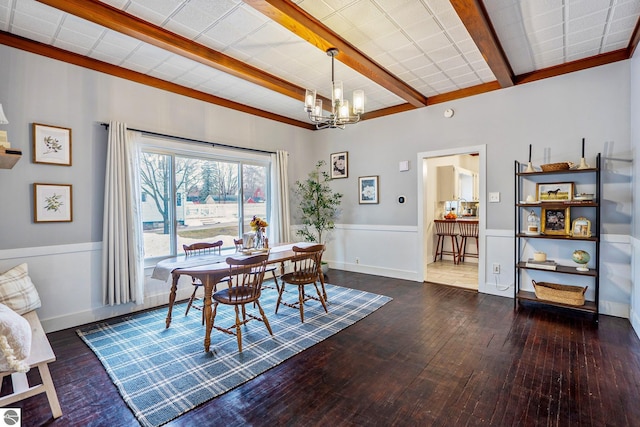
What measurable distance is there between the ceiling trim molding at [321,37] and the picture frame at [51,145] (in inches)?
93.1

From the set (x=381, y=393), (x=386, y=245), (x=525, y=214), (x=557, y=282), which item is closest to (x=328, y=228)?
(x=386, y=245)

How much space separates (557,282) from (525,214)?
0.88 meters

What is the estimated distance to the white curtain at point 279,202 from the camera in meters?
5.12

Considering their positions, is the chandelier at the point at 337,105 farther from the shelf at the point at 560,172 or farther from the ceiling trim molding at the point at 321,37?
the shelf at the point at 560,172

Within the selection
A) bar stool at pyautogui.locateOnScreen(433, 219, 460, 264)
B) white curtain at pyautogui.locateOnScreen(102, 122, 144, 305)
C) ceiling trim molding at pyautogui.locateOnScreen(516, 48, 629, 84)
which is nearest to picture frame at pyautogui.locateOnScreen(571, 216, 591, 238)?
ceiling trim molding at pyautogui.locateOnScreen(516, 48, 629, 84)

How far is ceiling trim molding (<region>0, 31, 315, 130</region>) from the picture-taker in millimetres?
2834

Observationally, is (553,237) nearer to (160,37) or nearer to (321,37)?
(321,37)

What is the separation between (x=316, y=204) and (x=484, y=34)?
3.54 m

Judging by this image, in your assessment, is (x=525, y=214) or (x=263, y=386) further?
(x=525, y=214)

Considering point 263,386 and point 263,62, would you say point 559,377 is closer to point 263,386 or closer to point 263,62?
point 263,386

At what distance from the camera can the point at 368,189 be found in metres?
5.32

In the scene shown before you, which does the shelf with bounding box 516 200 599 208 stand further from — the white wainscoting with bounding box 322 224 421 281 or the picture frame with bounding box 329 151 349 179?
the picture frame with bounding box 329 151 349 179

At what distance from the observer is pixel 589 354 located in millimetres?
2525

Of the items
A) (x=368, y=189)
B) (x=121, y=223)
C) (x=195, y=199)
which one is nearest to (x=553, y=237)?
(x=368, y=189)
